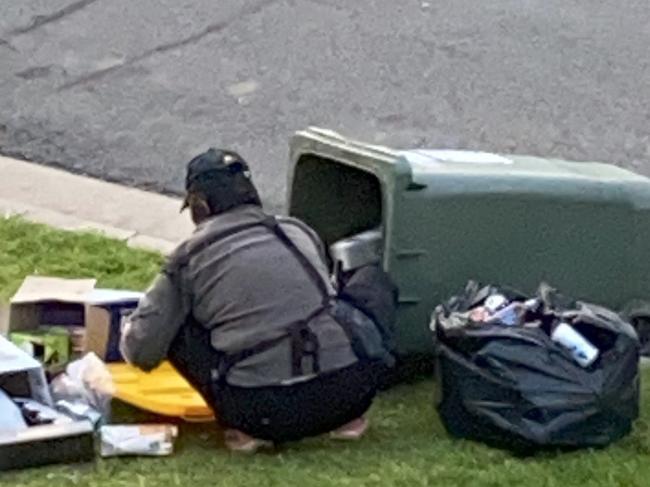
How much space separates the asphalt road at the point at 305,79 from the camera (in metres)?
8.05

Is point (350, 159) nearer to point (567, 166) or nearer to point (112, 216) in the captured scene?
point (567, 166)

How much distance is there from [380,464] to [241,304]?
22.1 inches

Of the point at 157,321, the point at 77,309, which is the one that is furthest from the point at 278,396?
the point at 77,309

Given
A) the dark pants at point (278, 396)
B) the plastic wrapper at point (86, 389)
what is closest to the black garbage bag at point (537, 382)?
the dark pants at point (278, 396)

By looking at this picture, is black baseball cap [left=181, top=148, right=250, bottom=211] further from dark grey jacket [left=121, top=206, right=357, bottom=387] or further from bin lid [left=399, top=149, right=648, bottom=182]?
bin lid [left=399, top=149, right=648, bottom=182]

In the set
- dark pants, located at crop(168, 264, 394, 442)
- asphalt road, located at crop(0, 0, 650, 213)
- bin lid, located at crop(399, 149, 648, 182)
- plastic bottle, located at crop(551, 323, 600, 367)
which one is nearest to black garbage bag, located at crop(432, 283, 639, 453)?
plastic bottle, located at crop(551, 323, 600, 367)

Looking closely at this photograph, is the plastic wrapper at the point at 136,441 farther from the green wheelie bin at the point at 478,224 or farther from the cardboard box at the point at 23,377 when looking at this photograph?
the green wheelie bin at the point at 478,224

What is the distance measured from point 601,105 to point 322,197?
320 centimetres

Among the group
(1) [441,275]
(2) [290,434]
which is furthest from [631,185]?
(2) [290,434]

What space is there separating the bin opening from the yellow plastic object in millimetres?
782

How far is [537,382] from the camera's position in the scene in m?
4.73

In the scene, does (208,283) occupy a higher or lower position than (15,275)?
higher

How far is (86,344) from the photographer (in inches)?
208

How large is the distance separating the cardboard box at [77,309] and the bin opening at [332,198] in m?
0.64
